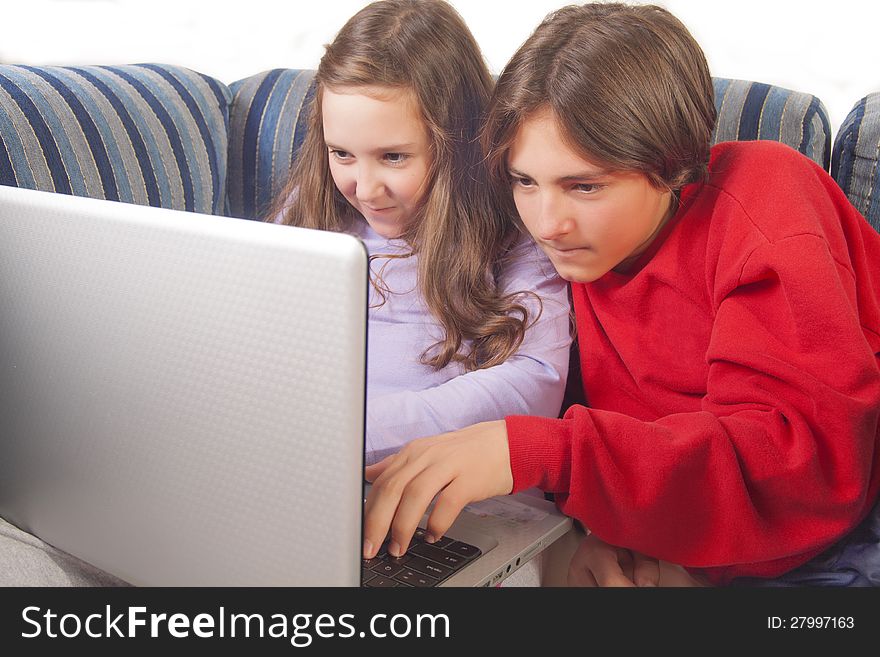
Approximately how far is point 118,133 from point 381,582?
1028 millimetres

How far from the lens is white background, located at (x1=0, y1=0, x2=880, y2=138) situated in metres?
1.57

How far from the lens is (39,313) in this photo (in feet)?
2.12

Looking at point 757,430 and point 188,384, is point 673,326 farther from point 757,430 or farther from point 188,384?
point 188,384

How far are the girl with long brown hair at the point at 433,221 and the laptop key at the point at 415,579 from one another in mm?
317

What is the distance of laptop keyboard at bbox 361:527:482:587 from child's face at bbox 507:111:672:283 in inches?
14.5

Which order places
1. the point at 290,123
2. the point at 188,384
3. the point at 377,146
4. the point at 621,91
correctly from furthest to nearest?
the point at 290,123 < the point at 377,146 < the point at 621,91 < the point at 188,384

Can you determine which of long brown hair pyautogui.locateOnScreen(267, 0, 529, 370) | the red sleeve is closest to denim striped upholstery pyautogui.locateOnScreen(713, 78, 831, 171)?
long brown hair pyautogui.locateOnScreen(267, 0, 529, 370)

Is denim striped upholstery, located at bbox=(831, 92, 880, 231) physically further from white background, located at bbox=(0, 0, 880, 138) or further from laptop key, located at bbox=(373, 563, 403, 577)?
laptop key, located at bbox=(373, 563, 403, 577)

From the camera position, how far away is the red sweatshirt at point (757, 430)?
77 cm

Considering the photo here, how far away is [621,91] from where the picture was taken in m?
0.90

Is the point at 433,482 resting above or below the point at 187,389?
below

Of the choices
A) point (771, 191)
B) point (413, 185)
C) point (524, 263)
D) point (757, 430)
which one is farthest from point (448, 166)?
point (757, 430)

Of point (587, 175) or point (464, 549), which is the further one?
point (587, 175)

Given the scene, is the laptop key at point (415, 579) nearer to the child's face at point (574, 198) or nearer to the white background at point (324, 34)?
the child's face at point (574, 198)
